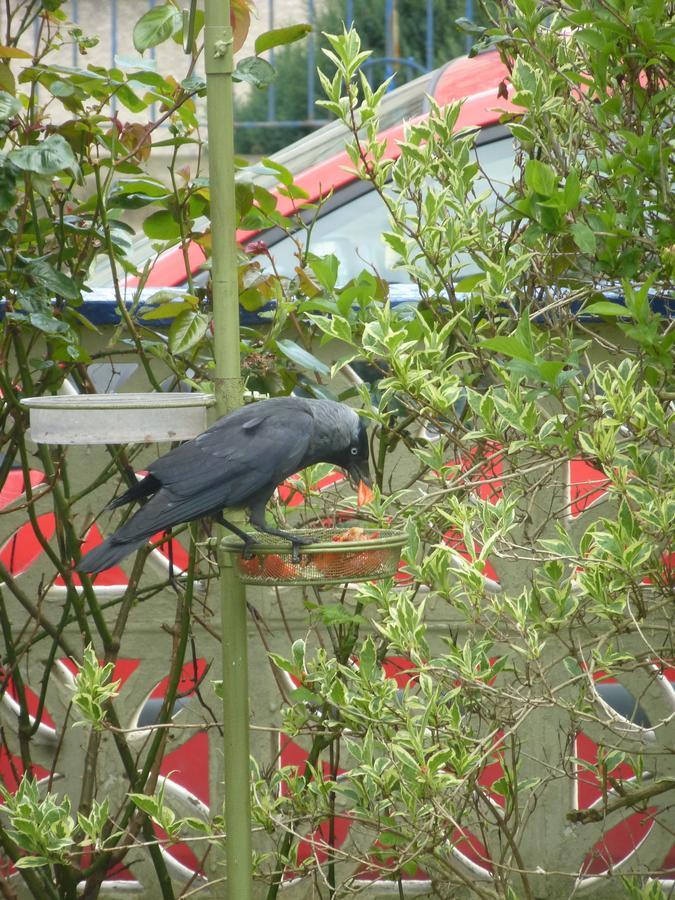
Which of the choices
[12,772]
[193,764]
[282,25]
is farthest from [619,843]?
[282,25]

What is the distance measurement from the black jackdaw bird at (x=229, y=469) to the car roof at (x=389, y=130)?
184cm

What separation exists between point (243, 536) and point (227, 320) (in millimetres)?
400

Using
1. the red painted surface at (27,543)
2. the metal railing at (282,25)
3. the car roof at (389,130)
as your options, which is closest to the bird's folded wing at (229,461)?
the red painted surface at (27,543)

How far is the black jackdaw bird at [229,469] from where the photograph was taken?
2.11 metres

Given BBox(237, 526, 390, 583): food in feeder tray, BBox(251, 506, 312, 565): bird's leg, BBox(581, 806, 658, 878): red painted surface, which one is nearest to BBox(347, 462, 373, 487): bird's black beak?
BBox(251, 506, 312, 565): bird's leg

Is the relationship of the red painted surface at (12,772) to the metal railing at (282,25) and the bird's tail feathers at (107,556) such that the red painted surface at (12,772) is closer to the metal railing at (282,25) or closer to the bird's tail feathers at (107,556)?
the bird's tail feathers at (107,556)

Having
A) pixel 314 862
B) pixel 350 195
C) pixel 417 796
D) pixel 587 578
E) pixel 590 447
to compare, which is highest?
pixel 350 195

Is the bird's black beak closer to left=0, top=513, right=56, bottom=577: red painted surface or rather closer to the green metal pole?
the green metal pole

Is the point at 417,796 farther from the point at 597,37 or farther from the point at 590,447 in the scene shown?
the point at 597,37

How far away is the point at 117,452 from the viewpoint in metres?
2.95

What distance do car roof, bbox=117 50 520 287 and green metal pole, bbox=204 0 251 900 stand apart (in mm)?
1957

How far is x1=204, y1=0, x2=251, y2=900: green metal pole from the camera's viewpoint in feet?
6.95

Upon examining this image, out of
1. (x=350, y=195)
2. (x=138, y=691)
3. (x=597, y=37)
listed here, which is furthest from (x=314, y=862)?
(x=350, y=195)

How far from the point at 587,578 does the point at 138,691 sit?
145 centimetres
